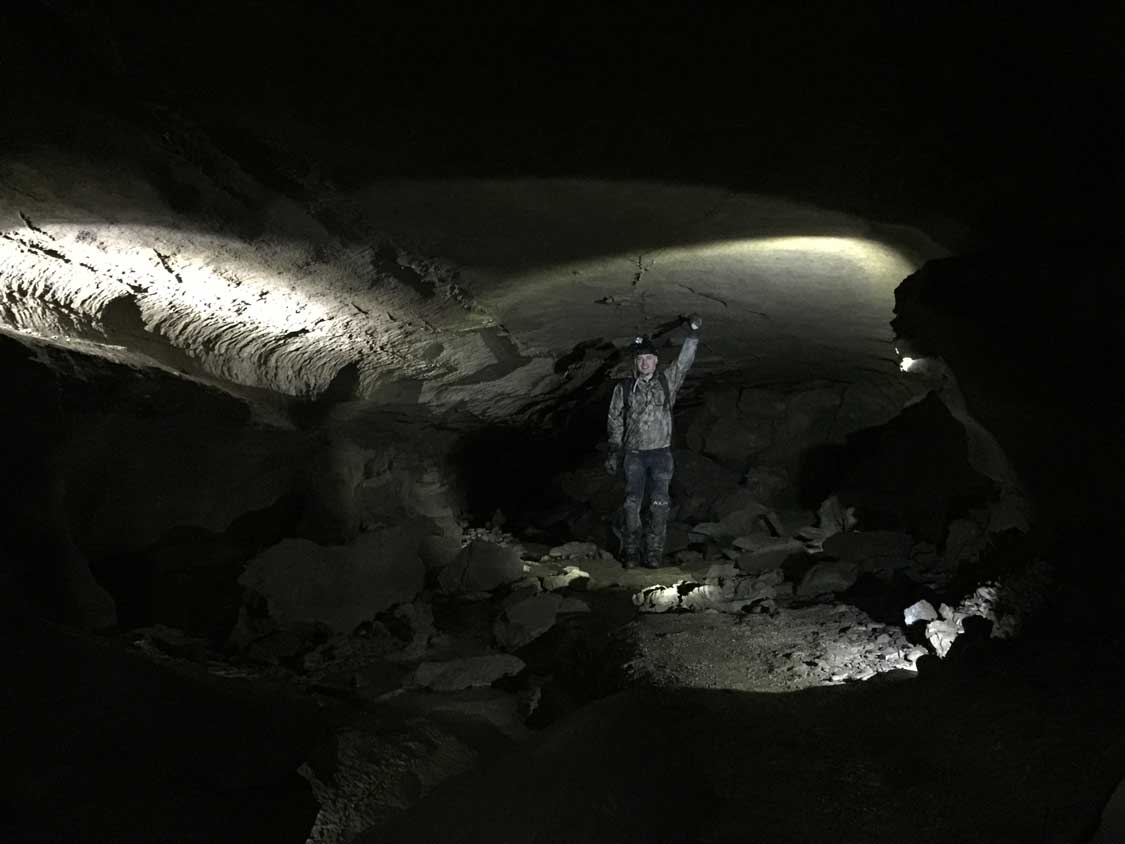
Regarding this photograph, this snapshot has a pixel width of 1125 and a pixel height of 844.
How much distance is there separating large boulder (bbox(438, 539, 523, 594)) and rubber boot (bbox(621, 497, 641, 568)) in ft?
3.71

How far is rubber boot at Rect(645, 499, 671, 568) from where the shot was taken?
21.6ft

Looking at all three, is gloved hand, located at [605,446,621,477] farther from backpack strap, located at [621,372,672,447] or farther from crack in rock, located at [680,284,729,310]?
crack in rock, located at [680,284,729,310]

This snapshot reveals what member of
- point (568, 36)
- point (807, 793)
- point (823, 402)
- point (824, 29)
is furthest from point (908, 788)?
point (823, 402)

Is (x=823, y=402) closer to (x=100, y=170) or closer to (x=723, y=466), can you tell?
(x=723, y=466)

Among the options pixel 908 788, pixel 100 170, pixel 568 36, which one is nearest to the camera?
pixel 568 36

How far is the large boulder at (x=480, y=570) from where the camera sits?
18.9 ft

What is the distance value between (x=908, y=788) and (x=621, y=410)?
4418mm

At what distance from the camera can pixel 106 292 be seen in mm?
3971

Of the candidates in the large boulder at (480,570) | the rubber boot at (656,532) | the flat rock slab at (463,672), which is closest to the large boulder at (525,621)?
the flat rock slab at (463,672)

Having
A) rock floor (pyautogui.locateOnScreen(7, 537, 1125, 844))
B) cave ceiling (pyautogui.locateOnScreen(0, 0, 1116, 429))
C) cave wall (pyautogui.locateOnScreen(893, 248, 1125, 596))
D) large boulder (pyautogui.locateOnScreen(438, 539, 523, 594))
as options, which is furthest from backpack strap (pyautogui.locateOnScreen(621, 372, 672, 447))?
rock floor (pyautogui.locateOnScreen(7, 537, 1125, 844))

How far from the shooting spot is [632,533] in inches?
264

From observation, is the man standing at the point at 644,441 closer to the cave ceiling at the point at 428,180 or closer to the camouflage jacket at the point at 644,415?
the camouflage jacket at the point at 644,415

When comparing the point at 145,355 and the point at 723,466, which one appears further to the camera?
the point at 723,466

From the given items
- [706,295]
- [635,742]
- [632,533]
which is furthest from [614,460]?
[635,742]
